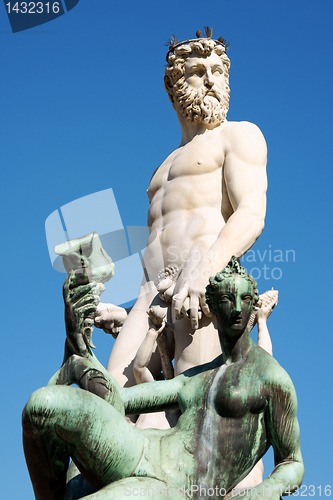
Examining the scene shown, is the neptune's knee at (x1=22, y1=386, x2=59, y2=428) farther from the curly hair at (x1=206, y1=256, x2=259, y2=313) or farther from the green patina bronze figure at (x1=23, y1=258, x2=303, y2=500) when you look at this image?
the curly hair at (x1=206, y1=256, x2=259, y2=313)

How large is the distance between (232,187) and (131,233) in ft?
4.44

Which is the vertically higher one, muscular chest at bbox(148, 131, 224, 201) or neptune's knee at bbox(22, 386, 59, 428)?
muscular chest at bbox(148, 131, 224, 201)

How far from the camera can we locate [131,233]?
23.5ft

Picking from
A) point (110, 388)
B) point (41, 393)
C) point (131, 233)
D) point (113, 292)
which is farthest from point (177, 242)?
point (41, 393)

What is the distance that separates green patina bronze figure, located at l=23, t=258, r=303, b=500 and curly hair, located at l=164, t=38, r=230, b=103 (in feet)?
13.3

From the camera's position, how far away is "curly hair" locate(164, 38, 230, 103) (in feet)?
28.0

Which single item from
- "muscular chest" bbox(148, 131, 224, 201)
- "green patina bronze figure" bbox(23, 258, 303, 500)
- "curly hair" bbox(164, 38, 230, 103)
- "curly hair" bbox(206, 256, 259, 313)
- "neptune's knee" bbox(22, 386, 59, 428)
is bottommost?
"green patina bronze figure" bbox(23, 258, 303, 500)

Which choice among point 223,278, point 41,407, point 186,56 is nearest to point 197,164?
point 186,56

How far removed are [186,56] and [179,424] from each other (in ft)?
15.5

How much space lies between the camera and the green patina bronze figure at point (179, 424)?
179 inches

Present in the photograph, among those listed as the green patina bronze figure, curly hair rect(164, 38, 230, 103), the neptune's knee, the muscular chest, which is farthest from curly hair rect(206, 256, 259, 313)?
curly hair rect(164, 38, 230, 103)

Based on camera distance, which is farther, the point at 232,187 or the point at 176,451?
the point at 232,187

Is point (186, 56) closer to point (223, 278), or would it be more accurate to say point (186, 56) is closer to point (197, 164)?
point (197, 164)

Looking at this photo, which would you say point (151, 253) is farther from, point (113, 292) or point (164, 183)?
point (113, 292)
